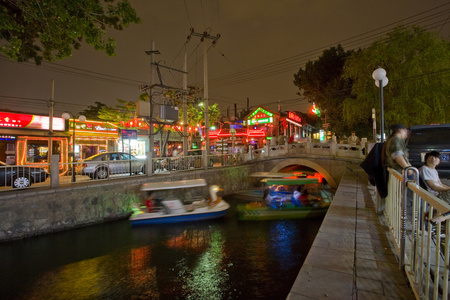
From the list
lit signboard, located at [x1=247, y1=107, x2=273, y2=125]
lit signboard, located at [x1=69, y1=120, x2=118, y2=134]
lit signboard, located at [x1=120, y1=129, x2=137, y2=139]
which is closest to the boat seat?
lit signboard, located at [x1=120, y1=129, x2=137, y2=139]

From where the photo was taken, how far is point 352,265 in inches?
129

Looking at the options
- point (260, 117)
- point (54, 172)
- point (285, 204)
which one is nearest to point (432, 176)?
point (285, 204)

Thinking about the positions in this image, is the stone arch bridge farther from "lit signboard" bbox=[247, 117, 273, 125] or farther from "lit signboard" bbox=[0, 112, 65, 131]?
"lit signboard" bbox=[247, 117, 273, 125]

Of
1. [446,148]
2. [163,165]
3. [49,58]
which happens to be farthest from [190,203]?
[446,148]

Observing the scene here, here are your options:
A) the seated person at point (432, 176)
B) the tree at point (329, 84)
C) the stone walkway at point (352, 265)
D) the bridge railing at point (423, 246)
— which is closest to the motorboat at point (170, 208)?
the stone walkway at point (352, 265)

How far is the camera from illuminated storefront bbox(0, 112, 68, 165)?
45.6 ft

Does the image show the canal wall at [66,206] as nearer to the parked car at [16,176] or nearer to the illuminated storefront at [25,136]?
the parked car at [16,176]

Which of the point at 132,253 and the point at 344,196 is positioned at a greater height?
the point at 344,196

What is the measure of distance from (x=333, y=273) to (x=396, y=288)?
26.1 inches

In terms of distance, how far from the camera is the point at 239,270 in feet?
20.4

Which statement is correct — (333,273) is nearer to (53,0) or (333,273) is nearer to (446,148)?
(446,148)

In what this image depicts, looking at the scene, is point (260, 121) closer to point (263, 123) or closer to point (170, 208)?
point (263, 123)

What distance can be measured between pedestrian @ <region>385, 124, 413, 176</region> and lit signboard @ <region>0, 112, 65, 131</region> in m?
18.2

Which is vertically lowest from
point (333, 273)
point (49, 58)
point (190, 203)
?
point (190, 203)
